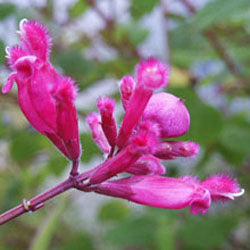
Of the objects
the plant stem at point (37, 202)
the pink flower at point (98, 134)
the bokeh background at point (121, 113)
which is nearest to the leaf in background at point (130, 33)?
the bokeh background at point (121, 113)

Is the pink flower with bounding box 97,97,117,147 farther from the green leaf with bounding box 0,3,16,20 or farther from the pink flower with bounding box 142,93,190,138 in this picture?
the green leaf with bounding box 0,3,16,20

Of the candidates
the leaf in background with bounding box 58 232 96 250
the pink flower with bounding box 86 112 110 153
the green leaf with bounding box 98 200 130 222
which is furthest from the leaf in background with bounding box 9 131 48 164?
the pink flower with bounding box 86 112 110 153

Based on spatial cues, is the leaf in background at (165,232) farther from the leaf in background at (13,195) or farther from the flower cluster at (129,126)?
the flower cluster at (129,126)

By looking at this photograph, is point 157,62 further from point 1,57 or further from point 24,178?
point 24,178

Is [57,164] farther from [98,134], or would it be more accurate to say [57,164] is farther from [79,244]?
[98,134]

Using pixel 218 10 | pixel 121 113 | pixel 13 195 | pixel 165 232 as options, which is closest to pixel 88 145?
pixel 121 113

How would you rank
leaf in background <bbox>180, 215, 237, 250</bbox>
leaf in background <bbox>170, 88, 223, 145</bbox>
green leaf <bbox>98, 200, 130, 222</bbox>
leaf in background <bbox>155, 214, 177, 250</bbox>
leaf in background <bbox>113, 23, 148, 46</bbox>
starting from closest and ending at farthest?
1. leaf in background <bbox>170, 88, 223, 145</bbox>
2. leaf in background <bbox>155, 214, 177, 250</bbox>
3. leaf in background <bbox>180, 215, 237, 250</bbox>
4. leaf in background <bbox>113, 23, 148, 46</bbox>
5. green leaf <bbox>98, 200, 130, 222</bbox>
